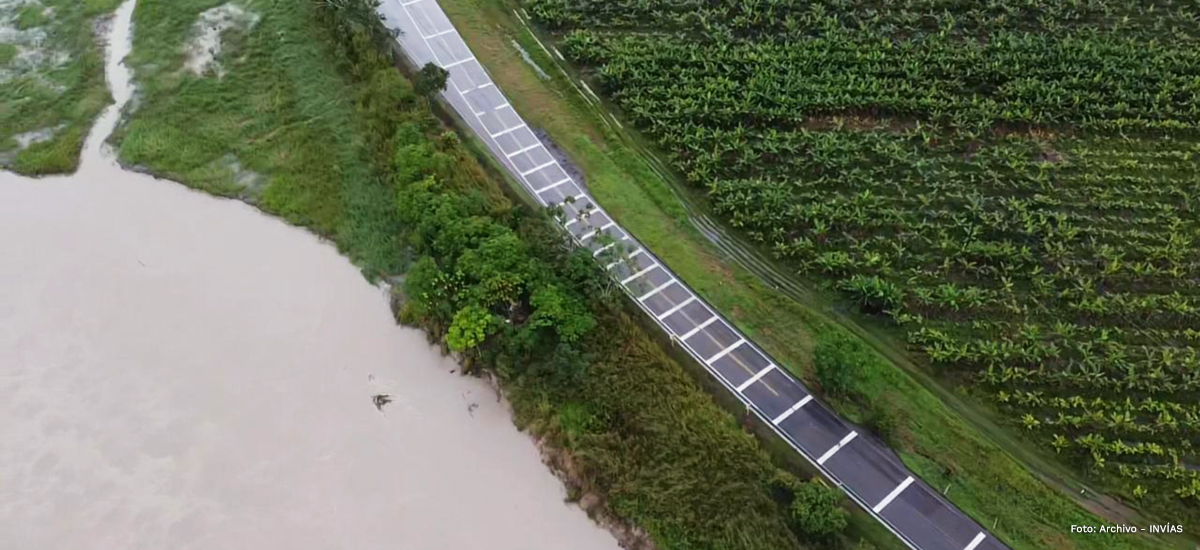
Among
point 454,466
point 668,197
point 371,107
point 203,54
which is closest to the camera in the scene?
point 454,466

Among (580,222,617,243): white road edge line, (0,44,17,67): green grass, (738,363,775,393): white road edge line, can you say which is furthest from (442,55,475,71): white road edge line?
(0,44,17,67): green grass

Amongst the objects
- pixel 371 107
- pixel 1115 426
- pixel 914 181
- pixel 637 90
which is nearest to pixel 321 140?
pixel 371 107

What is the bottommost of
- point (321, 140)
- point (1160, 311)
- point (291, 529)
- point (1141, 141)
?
point (291, 529)

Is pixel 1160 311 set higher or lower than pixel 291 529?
higher

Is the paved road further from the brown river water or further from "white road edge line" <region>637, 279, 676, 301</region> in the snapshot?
the brown river water

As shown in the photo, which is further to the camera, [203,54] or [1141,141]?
[203,54]

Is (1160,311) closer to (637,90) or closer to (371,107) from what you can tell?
(637,90)

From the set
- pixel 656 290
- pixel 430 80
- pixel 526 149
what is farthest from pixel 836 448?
pixel 430 80
